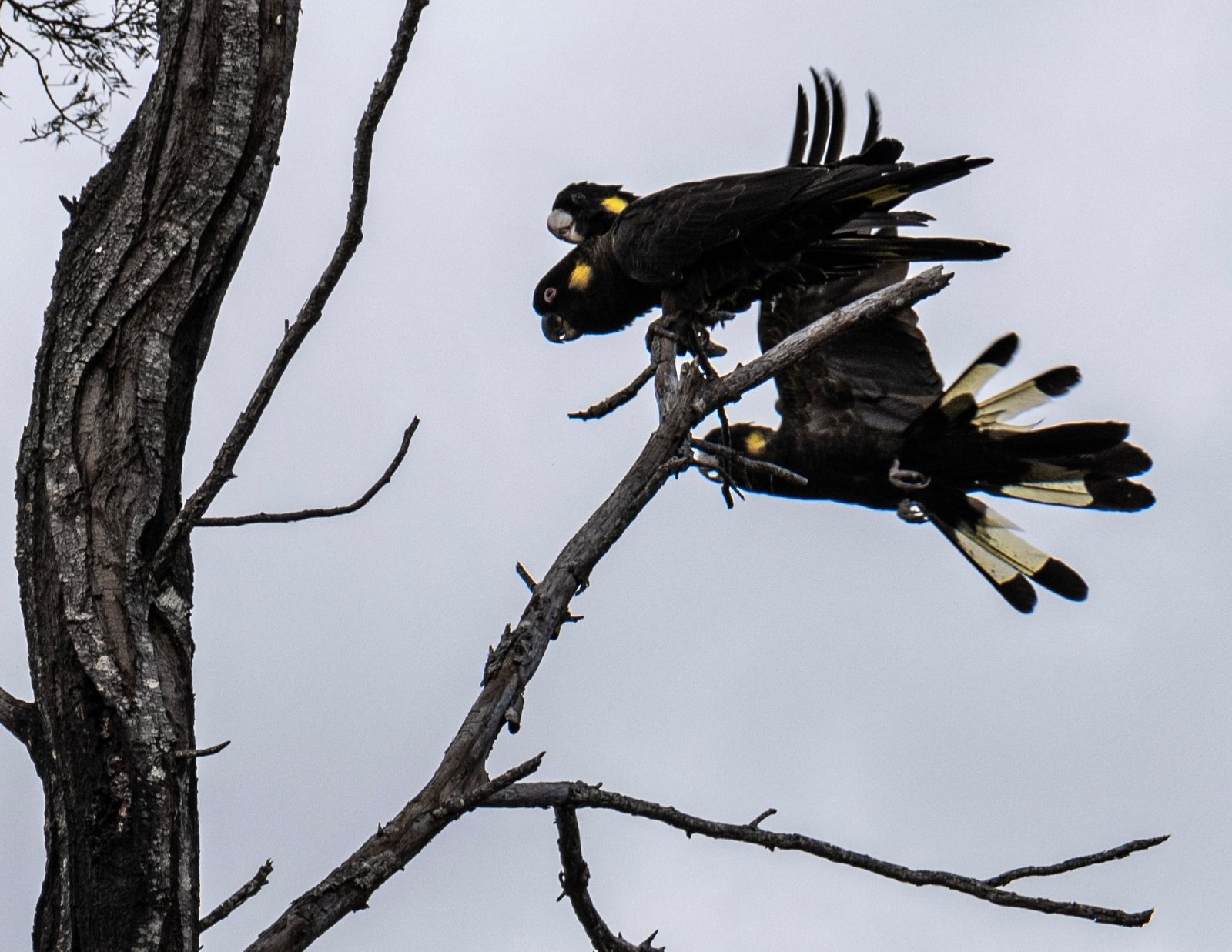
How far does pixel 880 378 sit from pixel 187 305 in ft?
13.2

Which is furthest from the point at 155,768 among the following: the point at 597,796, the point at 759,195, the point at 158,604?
the point at 759,195

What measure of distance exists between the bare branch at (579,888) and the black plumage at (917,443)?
2.76 metres

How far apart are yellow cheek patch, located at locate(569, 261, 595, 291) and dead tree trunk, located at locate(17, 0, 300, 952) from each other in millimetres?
2690

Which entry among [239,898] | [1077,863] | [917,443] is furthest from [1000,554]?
[239,898]

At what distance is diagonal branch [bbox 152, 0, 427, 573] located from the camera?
85.8 inches

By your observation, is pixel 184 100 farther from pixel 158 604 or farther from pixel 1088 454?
pixel 1088 454

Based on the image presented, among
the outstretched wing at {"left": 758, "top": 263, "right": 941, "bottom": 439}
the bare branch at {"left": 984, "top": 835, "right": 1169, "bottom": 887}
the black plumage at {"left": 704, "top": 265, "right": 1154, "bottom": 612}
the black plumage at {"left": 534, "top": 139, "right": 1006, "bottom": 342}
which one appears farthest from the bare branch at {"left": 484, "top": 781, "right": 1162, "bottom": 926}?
the outstretched wing at {"left": 758, "top": 263, "right": 941, "bottom": 439}

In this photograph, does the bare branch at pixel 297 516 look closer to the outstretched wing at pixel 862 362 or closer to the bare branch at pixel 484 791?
the bare branch at pixel 484 791

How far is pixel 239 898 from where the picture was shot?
227 cm

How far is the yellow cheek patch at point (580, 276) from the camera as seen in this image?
17.4 feet

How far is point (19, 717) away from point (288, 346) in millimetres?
845

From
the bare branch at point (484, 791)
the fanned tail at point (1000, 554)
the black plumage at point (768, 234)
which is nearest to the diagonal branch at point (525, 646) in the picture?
the bare branch at point (484, 791)

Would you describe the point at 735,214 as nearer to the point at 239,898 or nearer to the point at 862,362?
the point at 862,362

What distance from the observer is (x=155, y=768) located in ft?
7.39
